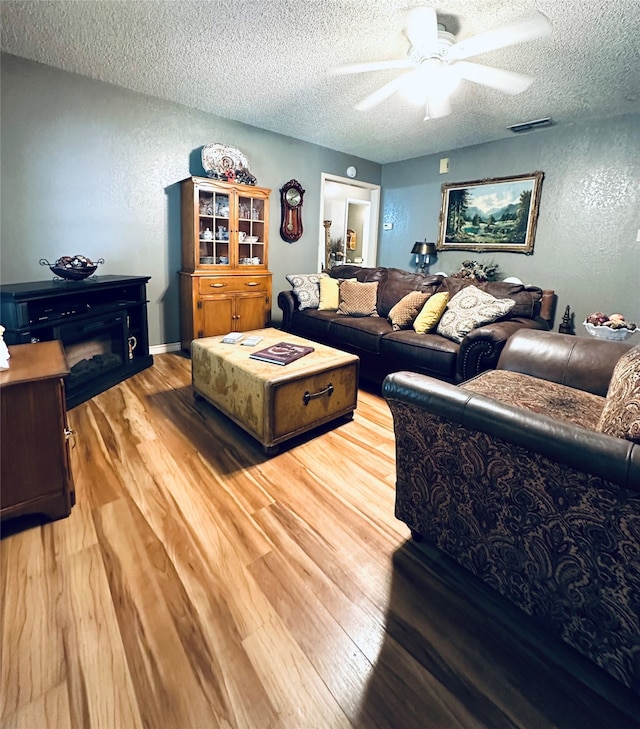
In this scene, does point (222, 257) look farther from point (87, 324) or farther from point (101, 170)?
point (87, 324)

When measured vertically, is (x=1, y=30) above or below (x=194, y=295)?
above

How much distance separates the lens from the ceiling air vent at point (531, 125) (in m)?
3.86

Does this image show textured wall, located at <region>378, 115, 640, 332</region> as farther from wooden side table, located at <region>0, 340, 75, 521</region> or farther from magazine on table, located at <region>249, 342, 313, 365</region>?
wooden side table, located at <region>0, 340, 75, 521</region>

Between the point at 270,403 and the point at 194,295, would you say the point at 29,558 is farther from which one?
the point at 194,295

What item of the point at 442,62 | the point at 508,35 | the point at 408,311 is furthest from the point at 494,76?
the point at 408,311

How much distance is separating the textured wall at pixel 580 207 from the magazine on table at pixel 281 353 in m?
3.30

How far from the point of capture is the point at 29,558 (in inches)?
55.8

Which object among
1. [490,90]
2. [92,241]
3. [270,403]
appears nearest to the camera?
[270,403]

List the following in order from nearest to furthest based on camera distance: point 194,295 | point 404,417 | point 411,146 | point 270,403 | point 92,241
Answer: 1. point 404,417
2. point 270,403
3. point 92,241
4. point 194,295
5. point 411,146

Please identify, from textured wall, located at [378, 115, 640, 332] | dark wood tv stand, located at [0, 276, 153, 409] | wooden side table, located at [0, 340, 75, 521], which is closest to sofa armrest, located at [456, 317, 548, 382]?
textured wall, located at [378, 115, 640, 332]

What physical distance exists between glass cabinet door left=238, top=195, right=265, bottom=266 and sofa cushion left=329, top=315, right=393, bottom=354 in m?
1.36

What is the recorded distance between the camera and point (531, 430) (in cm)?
99

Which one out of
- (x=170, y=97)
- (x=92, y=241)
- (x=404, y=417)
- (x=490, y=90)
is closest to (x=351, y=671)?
(x=404, y=417)

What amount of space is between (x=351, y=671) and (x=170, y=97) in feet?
14.8
